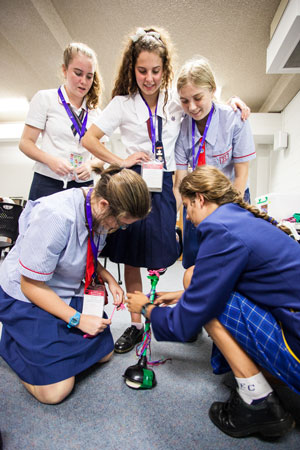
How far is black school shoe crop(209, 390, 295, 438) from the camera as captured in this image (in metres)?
0.80

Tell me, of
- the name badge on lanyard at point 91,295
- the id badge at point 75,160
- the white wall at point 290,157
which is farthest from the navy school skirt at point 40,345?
the white wall at point 290,157

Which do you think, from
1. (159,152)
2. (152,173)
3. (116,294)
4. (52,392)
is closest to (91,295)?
(116,294)

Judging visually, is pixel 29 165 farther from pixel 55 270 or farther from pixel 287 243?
pixel 287 243

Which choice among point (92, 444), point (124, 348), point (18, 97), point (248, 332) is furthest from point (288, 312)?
point (18, 97)

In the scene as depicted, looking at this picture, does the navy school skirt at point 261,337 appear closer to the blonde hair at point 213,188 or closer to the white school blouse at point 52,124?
the blonde hair at point 213,188

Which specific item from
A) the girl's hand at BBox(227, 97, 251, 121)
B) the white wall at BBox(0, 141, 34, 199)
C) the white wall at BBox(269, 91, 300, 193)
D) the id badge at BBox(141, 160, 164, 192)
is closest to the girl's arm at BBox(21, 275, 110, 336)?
the id badge at BBox(141, 160, 164, 192)

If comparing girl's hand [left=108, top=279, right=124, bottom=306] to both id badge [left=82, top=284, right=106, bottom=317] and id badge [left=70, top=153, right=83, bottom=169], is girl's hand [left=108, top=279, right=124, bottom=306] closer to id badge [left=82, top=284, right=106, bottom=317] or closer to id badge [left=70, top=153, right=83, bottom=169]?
id badge [left=82, top=284, right=106, bottom=317]

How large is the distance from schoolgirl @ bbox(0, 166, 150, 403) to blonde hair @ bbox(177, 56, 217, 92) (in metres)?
0.55

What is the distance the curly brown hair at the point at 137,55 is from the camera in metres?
1.16

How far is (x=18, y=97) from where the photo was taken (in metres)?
4.84

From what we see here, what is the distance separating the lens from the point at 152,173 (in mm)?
1148

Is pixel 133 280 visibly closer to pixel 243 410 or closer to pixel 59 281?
pixel 59 281

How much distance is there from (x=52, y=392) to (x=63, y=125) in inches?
→ 49.1

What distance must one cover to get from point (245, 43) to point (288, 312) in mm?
3644
